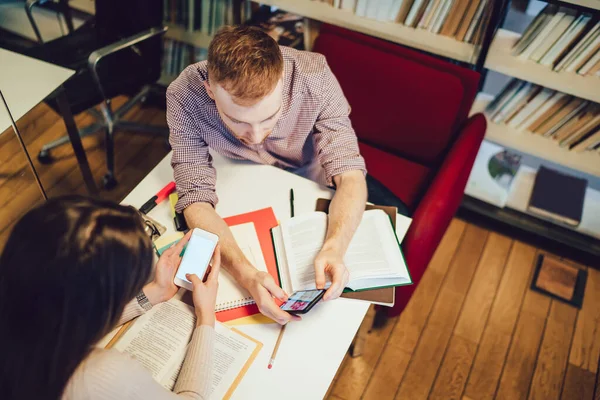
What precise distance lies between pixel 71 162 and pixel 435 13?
1958mm

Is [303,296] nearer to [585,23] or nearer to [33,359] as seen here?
[33,359]

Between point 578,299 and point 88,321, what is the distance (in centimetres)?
212

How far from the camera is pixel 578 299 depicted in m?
2.12

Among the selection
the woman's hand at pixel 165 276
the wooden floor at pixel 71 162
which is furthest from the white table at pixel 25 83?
the woman's hand at pixel 165 276

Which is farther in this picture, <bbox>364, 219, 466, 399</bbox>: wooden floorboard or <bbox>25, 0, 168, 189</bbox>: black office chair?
<bbox>25, 0, 168, 189</bbox>: black office chair

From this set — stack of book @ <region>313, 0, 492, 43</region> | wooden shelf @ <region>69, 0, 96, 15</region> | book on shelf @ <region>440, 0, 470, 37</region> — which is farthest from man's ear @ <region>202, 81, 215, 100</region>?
wooden shelf @ <region>69, 0, 96, 15</region>

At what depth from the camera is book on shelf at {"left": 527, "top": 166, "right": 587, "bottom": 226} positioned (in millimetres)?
2180

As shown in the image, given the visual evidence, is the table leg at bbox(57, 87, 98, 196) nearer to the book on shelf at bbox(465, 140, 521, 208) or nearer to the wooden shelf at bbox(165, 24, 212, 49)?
the wooden shelf at bbox(165, 24, 212, 49)

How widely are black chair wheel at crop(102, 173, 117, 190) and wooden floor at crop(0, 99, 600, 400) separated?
0.25 feet

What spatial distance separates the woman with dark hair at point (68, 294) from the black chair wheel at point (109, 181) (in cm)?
164

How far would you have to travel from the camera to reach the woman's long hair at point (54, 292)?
30.3 inches

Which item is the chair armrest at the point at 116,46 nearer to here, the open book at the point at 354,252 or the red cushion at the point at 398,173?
the red cushion at the point at 398,173

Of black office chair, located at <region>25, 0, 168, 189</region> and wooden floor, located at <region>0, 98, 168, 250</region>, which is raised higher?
black office chair, located at <region>25, 0, 168, 189</region>

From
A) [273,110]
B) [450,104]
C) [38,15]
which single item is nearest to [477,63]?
[450,104]
